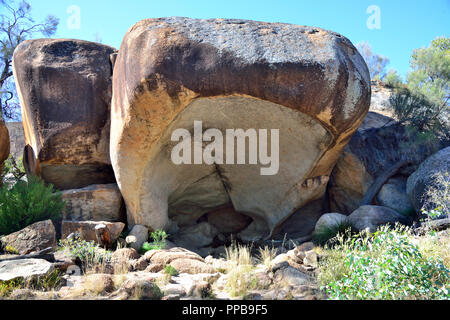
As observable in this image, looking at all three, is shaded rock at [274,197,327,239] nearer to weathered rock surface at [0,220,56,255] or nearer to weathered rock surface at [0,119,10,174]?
weathered rock surface at [0,220,56,255]

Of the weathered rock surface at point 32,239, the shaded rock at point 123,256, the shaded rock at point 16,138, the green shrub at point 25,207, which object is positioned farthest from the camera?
the shaded rock at point 16,138

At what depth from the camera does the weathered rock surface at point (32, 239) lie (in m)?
6.10

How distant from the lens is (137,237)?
7582 mm

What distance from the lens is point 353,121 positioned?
7.00m

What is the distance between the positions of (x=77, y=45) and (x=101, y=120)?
74.1 inches

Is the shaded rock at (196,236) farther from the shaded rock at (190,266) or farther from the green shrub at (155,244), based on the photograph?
the shaded rock at (190,266)

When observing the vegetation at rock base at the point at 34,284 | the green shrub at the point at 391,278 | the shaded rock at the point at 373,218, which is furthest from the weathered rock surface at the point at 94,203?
the green shrub at the point at 391,278

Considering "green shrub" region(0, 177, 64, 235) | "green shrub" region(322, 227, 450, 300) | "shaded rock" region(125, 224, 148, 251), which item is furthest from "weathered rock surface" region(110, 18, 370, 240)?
"green shrub" region(322, 227, 450, 300)

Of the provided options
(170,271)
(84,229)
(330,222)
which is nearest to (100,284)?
(170,271)

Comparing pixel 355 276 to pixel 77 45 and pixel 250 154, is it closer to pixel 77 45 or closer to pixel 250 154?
pixel 250 154

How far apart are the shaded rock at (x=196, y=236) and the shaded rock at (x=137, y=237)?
1.38 metres

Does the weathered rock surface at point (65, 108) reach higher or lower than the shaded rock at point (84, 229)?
higher

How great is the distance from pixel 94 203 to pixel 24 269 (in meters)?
3.40
